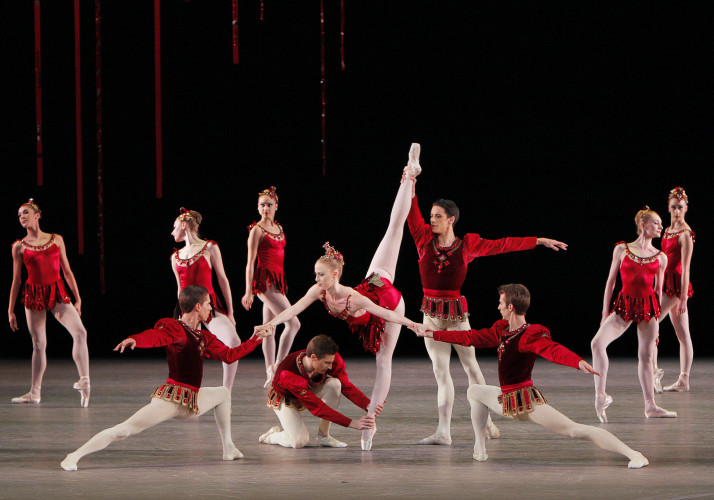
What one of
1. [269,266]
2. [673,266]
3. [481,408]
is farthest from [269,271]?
[481,408]

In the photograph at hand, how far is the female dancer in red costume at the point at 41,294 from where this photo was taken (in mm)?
5805

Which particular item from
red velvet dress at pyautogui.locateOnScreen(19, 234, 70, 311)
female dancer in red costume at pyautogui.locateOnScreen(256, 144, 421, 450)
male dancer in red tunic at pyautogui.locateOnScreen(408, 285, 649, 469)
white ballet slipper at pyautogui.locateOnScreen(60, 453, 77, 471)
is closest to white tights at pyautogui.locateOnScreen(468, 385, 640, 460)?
male dancer in red tunic at pyautogui.locateOnScreen(408, 285, 649, 469)

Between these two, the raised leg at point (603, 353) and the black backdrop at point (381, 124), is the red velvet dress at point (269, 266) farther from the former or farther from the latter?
the black backdrop at point (381, 124)

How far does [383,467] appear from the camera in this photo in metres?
3.94

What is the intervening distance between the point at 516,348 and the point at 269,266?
9.52 feet

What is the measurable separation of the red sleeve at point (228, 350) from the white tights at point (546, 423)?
0.94 metres

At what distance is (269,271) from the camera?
6551mm

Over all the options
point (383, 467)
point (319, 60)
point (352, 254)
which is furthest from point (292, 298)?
point (383, 467)

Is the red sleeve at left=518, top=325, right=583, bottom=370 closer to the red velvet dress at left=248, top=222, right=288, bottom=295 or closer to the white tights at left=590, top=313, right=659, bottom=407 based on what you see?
the white tights at left=590, top=313, right=659, bottom=407

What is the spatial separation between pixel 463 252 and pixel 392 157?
4235 mm

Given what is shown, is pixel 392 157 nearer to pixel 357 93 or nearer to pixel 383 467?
pixel 357 93

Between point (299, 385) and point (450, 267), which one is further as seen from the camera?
point (450, 267)

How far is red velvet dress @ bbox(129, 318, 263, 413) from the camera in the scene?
397cm

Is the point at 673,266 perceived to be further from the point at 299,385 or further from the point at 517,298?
the point at 299,385
